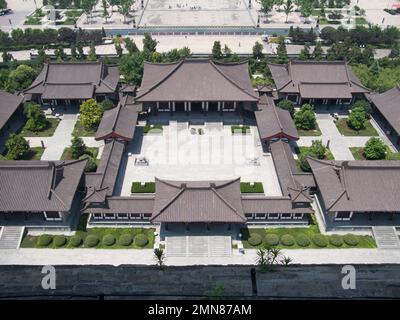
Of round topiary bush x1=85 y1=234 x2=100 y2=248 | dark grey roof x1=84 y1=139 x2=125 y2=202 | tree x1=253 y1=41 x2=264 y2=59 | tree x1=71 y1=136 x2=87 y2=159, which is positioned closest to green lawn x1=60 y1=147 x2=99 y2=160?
tree x1=71 y1=136 x2=87 y2=159

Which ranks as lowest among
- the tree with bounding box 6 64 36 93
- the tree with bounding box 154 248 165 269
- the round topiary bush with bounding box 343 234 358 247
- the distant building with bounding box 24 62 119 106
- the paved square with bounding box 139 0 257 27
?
the tree with bounding box 154 248 165 269

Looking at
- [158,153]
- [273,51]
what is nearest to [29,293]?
[158,153]

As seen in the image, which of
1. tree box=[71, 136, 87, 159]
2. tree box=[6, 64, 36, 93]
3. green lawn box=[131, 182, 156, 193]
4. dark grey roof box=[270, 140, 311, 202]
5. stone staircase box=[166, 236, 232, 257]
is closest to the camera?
stone staircase box=[166, 236, 232, 257]

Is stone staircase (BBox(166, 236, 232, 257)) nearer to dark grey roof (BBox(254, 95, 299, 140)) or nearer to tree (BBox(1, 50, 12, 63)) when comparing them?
dark grey roof (BBox(254, 95, 299, 140))

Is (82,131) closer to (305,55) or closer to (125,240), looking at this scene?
(125,240)

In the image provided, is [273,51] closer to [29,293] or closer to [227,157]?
[227,157]

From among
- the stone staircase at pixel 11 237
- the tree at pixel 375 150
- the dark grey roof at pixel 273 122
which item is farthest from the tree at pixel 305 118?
the stone staircase at pixel 11 237

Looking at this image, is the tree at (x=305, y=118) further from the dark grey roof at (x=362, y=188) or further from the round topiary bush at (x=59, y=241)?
the round topiary bush at (x=59, y=241)

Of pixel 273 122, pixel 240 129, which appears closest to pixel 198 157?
pixel 240 129
